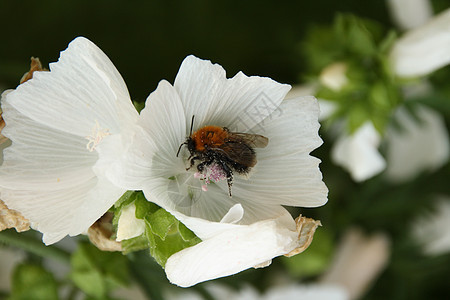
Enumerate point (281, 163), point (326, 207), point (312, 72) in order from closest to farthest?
point (281, 163) < point (312, 72) < point (326, 207)

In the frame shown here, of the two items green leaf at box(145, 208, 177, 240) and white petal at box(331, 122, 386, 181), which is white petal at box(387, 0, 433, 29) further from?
green leaf at box(145, 208, 177, 240)

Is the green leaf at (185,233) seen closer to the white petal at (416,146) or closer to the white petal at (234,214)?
the white petal at (234,214)

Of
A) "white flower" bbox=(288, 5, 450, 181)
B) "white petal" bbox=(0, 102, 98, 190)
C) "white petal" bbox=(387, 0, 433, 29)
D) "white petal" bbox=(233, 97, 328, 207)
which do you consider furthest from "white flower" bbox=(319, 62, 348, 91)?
"white petal" bbox=(0, 102, 98, 190)

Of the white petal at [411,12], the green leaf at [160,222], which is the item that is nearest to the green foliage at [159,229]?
the green leaf at [160,222]

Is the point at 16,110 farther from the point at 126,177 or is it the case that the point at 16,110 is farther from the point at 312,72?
the point at 312,72

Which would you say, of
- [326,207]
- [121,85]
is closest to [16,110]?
[121,85]

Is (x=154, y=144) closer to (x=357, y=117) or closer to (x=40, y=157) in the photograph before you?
(x=40, y=157)

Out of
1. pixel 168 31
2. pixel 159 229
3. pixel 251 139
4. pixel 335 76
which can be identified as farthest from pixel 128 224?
A: pixel 168 31
